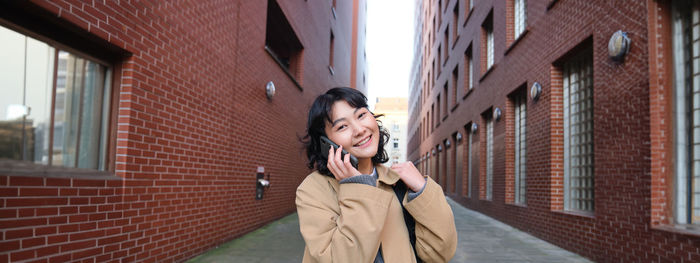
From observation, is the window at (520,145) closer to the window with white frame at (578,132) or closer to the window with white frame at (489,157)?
the window with white frame at (578,132)

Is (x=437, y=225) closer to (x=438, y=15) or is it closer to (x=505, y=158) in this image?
(x=505, y=158)

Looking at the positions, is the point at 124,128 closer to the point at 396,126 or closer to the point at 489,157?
the point at 489,157

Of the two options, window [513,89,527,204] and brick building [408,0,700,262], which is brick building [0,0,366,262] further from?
window [513,89,527,204]

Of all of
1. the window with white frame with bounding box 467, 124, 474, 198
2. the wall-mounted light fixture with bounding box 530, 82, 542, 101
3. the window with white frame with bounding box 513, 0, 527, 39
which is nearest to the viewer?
the wall-mounted light fixture with bounding box 530, 82, 542, 101

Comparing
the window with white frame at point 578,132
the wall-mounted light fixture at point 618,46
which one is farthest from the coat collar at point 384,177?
the window with white frame at point 578,132

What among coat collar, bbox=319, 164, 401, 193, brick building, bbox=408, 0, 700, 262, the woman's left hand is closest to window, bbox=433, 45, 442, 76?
brick building, bbox=408, 0, 700, 262

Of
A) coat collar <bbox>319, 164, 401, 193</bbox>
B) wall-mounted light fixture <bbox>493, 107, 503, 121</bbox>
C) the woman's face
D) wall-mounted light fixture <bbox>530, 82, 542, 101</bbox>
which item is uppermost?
wall-mounted light fixture <bbox>530, 82, 542, 101</bbox>

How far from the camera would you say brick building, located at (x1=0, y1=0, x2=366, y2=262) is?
3184 millimetres

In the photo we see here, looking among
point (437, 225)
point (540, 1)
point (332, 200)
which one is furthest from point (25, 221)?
point (540, 1)

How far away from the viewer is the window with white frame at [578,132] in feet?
22.0

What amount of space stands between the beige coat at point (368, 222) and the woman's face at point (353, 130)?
16cm

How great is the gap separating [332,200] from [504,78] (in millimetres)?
9747

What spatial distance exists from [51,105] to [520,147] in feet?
28.8

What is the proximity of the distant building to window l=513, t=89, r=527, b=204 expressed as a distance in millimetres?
50180
